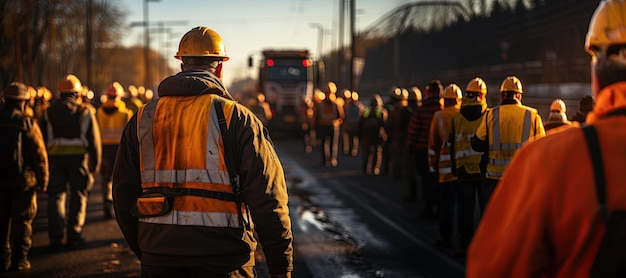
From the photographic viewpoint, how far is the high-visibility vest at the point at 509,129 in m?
8.13

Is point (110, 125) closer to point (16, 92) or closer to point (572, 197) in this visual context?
point (16, 92)

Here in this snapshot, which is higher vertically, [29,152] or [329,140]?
[29,152]

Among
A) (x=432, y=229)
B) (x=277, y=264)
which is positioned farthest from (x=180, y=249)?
(x=432, y=229)

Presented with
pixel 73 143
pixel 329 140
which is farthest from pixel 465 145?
pixel 329 140

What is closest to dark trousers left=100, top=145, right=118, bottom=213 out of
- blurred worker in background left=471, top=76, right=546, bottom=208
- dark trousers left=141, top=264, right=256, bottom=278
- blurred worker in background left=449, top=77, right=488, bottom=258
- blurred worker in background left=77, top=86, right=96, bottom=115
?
blurred worker in background left=77, top=86, right=96, bottom=115

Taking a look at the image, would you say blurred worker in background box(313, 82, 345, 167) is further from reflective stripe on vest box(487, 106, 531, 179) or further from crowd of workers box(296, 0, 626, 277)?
reflective stripe on vest box(487, 106, 531, 179)

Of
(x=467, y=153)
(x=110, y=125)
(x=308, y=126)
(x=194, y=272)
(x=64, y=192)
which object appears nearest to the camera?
(x=194, y=272)

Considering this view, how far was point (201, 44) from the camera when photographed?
13.6 feet

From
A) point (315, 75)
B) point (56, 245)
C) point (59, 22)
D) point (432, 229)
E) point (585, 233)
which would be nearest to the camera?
point (585, 233)

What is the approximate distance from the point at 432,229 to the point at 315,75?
2645 cm

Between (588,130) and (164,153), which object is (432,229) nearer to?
(164,153)

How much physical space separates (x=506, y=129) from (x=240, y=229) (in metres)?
4.79

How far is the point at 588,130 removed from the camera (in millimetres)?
2270

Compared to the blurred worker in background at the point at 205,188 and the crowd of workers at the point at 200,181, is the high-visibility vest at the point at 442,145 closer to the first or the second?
the crowd of workers at the point at 200,181
